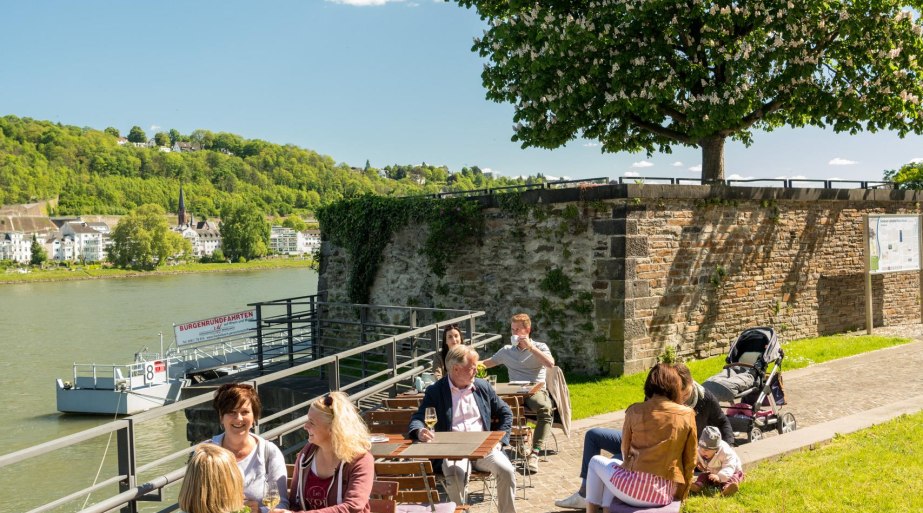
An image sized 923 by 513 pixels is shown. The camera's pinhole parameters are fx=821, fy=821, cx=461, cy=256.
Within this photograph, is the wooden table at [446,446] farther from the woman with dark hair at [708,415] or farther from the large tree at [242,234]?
the large tree at [242,234]

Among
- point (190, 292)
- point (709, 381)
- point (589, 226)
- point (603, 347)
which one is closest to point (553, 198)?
point (589, 226)

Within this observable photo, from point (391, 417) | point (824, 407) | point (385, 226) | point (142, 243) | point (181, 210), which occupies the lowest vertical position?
point (142, 243)

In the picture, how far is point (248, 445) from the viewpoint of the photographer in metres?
4.45

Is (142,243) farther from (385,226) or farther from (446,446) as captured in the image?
(446,446)

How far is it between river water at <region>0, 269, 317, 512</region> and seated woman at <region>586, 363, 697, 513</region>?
13182 mm

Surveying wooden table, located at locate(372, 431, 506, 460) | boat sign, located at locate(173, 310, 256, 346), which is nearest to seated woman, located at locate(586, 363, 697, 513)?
wooden table, located at locate(372, 431, 506, 460)

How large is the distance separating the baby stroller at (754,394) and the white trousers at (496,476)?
3.01 m

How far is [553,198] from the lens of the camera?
14.0 m

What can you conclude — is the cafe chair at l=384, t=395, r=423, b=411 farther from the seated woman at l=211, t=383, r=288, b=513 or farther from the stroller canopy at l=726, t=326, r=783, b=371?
the stroller canopy at l=726, t=326, r=783, b=371

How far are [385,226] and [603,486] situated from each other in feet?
43.4

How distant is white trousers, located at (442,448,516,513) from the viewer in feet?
18.5

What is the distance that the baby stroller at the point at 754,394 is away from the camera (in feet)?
26.2

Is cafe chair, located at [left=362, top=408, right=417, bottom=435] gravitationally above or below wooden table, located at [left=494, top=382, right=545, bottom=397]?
below

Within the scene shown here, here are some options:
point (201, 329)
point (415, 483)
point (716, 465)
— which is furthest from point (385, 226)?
point (415, 483)
